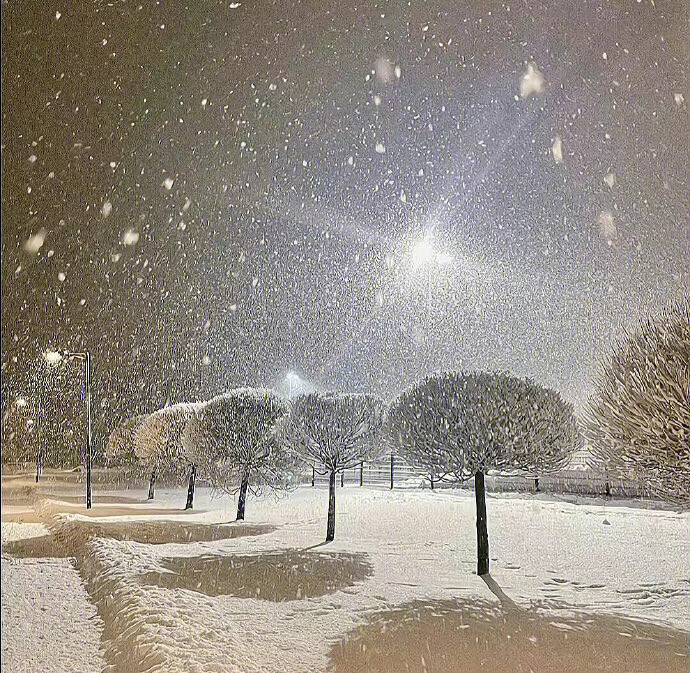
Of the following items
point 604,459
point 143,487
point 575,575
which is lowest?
point 575,575

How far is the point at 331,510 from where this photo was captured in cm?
332

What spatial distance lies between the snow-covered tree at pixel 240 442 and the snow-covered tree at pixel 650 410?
2135 mm

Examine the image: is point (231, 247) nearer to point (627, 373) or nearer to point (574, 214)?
point (574, 214)

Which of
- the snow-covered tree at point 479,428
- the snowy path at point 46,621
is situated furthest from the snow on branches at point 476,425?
the snowy path at point 46,621

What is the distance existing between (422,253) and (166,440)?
1821mm

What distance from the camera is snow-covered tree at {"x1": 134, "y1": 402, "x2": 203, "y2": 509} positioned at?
3.04 meters

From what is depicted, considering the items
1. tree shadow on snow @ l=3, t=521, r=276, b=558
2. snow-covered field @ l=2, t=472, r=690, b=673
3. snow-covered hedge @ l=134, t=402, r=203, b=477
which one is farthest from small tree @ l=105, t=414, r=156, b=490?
tree shadow on snow @ l=3, t=521, r=276, b=558

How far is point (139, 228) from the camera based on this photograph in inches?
104

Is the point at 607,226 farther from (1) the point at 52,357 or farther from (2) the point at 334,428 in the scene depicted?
(1) the point at 52,357

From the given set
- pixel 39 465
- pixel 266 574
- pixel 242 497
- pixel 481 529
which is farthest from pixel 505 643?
pixel 242 497

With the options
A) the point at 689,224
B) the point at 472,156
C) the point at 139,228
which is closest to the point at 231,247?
the point at 139,228

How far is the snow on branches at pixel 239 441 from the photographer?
3.86m

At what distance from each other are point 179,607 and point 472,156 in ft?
8.22

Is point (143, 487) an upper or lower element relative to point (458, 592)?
upper
